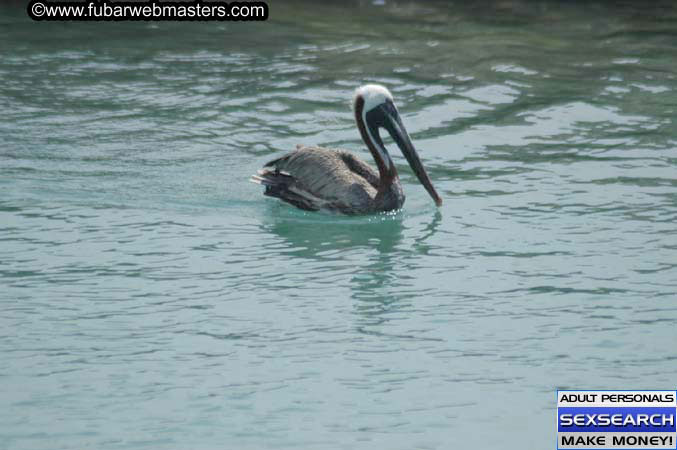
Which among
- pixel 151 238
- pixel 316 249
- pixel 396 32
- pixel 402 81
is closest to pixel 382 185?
pixel 316 249

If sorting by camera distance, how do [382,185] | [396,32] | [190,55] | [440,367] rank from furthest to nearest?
[396,32] < [190,55] < [382,185] < [440,367]

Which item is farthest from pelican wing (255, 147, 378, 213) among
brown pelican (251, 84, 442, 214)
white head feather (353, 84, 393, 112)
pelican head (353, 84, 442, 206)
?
white head feather (353, 84, 393, 112)

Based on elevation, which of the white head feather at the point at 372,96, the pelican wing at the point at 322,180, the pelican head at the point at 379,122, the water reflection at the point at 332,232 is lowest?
the water reflection at the point at 332,232

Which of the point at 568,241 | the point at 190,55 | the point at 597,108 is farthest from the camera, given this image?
the point at 190,55

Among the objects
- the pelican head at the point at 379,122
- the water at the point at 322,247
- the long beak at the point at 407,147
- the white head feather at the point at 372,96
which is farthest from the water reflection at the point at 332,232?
the white head feather at the point at 372,96

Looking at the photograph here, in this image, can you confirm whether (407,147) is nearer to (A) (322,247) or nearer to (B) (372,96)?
(B) (372,96)

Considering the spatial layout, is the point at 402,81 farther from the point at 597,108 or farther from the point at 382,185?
the point at 382,185

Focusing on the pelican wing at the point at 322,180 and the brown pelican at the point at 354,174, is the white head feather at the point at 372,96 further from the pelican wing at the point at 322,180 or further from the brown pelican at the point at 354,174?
the pelican wing at the point at 322,180

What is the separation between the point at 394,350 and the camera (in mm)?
7797

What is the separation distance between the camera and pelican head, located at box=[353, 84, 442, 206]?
10.7 m

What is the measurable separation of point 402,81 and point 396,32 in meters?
3.03

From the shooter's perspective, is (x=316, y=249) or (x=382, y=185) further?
(x=382, y=185)

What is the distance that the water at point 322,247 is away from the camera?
7.08 m

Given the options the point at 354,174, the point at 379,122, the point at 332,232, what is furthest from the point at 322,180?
the point at 379,122
